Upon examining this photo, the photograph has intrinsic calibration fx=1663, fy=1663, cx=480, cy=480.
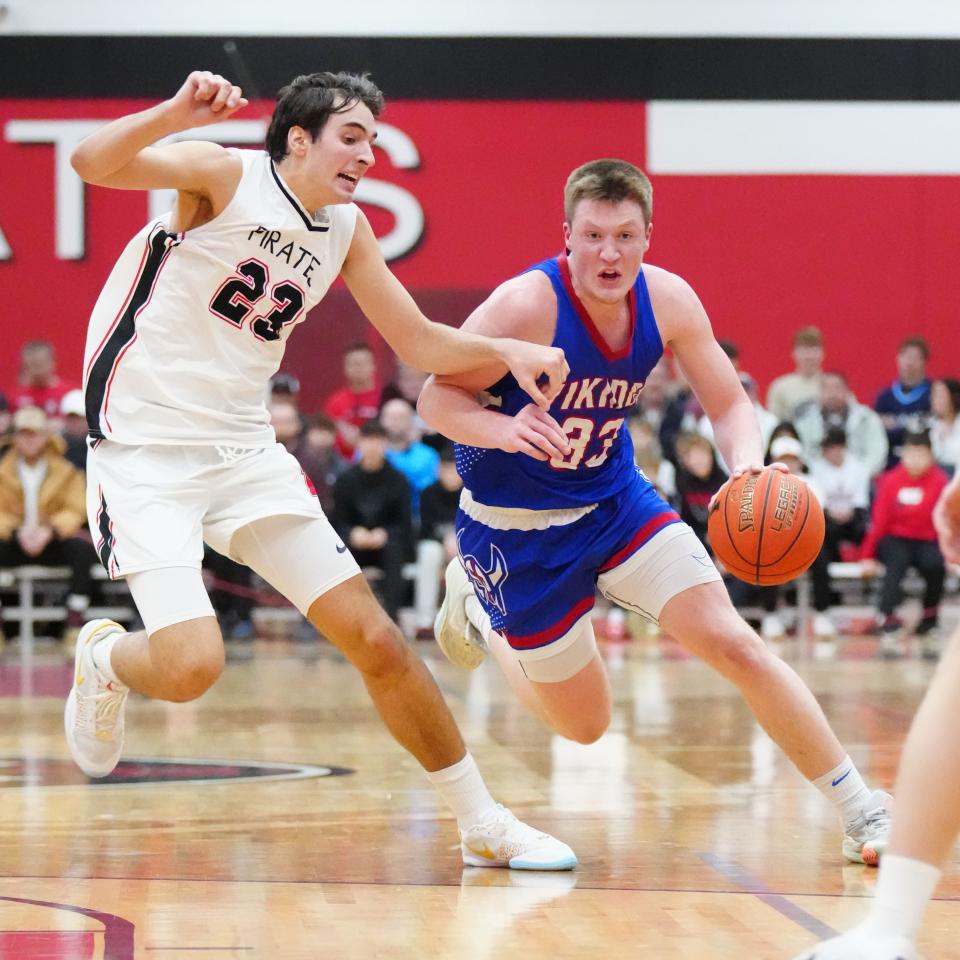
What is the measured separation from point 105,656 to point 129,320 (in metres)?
0.94

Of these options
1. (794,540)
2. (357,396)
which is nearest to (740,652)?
(794,540)

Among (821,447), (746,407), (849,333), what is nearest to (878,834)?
(746,407)

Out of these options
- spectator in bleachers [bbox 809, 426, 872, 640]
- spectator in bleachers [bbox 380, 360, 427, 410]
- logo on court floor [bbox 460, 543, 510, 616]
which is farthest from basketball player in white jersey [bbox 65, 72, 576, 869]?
spectator in bleachers [bbox 809, 426, 872, 640]

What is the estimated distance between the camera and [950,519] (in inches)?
112

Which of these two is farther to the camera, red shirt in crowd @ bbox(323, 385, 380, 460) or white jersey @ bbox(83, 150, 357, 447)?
red shirt in crowd @ bbox(323, 385, 380, 460)

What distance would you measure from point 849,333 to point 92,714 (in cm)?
1186

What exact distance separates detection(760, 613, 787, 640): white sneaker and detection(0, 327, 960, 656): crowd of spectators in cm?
1

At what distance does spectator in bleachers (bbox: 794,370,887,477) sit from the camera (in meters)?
12.7

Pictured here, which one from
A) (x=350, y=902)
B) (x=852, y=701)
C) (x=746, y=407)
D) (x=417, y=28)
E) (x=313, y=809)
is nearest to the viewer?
(x=350, y=902)

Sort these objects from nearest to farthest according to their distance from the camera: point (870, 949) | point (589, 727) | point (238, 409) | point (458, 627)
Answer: point (870, 949), point (238, 409), point (589, 727), point (458, 627)

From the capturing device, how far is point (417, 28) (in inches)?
600

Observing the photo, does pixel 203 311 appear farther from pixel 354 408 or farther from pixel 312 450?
pixel 354 408

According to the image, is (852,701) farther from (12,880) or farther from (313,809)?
(12,880)

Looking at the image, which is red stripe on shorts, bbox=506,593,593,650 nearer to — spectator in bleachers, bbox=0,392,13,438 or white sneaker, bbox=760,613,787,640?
white sneaker, bbox=760,613,787,640
